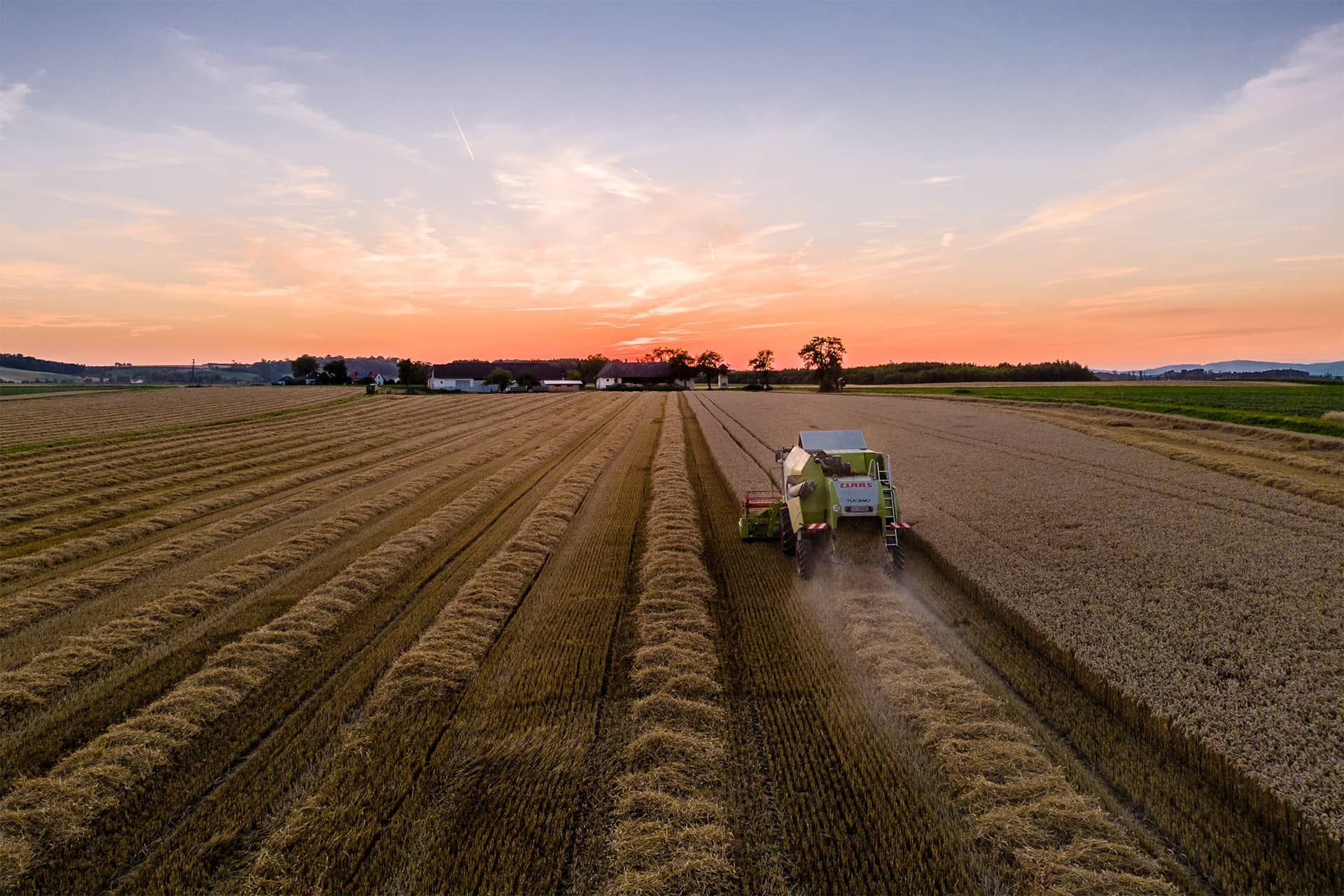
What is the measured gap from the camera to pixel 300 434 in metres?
34.6

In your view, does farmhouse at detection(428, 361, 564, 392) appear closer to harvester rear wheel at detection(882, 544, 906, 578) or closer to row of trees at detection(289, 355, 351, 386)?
Answer: row of trees at detection(289, 355, 351, 386)

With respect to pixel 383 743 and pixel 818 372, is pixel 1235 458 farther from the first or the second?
pixel 818 372

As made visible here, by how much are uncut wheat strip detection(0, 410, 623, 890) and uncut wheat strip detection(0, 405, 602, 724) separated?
1.40 m

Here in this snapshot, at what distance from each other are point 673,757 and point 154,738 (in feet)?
16.8

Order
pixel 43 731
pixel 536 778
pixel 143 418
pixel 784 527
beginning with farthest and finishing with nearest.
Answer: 1. pixel 143 418
2. pixel 784 527
3. pixel 43 731
4. pixel 536 778

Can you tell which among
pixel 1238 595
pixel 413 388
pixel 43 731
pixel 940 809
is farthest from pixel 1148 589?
pixel 413 388

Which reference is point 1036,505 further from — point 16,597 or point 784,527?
point 16,597

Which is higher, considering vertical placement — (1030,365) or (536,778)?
(1030,365)

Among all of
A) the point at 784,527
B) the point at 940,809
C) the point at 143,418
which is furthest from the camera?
the point at 143,418

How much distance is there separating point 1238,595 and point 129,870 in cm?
1318


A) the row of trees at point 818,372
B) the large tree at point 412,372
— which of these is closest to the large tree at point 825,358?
the row of trees at point 818,372

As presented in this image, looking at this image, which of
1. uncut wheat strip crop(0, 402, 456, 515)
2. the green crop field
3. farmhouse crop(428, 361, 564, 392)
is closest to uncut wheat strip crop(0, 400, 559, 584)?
uncut wheat strip crop(0, 402, 456, 515)

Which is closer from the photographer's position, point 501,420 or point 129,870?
point 129,870

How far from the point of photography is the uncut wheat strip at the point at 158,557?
32.9 feet
